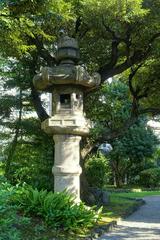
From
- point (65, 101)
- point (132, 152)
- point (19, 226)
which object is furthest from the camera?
point (132, 152)

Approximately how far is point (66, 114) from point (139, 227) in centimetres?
335

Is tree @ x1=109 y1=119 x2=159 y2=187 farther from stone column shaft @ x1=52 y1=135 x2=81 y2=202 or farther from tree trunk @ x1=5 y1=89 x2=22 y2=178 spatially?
stone column shaft @ x1=52 y1=135 x2=81 y2=202

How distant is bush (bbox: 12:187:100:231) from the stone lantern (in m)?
0.80

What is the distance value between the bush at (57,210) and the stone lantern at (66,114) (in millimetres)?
801

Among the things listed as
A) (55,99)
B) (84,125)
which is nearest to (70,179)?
(84,125)

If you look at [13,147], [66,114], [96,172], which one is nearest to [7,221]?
[66,114]

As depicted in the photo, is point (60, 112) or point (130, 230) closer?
point (130, 230)

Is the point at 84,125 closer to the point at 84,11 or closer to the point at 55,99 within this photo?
the point at 55,99

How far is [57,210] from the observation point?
9312 mm

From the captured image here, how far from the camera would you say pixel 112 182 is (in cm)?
3020

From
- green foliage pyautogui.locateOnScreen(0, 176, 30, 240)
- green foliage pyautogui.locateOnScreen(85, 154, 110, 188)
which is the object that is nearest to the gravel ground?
green foliage pyautogui.locateOnScreen(0, 176, 30, 240)

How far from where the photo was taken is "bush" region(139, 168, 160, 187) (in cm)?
2741

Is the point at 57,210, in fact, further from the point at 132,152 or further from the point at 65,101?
the point at 132,152

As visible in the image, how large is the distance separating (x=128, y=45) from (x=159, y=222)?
5.09 meters
